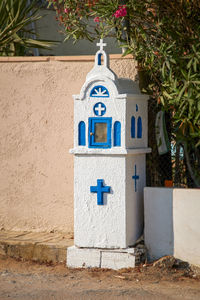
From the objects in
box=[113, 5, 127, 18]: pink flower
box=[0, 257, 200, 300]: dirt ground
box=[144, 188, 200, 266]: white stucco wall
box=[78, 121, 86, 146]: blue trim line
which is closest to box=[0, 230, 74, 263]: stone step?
box=[0, 257, 200, 300]: dirt ground

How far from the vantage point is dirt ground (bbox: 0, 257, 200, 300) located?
5.45m

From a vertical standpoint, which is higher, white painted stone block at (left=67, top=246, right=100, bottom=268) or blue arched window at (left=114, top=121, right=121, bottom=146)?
blue arched window at (left=114, top=121, right=121, bottom=146)

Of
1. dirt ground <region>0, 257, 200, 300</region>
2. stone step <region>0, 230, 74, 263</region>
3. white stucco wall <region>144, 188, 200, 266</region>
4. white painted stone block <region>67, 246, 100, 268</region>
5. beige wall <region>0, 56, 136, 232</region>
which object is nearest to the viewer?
dirt ground <region>0, 257, 200, 300</region>

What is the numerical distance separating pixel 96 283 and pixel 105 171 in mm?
1179

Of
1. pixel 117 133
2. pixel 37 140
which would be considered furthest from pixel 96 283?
pixel 37 140

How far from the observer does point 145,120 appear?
6582mm

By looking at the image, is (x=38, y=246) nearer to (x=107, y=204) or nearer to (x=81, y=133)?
(x=107, y=204)

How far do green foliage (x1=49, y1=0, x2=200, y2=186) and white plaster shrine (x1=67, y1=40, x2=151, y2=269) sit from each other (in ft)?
1.25

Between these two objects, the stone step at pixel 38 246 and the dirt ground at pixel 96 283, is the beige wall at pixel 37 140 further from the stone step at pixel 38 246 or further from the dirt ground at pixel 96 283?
the dirt ground at pixel 96 283

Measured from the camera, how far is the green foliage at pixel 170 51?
6195mm

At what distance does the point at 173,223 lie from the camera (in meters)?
6.19

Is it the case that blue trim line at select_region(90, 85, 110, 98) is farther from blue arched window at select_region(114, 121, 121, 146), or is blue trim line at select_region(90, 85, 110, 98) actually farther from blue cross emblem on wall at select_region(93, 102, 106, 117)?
blue arched window at select_region(114, 121, 121, 146)

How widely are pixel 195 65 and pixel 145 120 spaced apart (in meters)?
0.87

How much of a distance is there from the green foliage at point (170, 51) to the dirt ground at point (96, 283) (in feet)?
4.22
